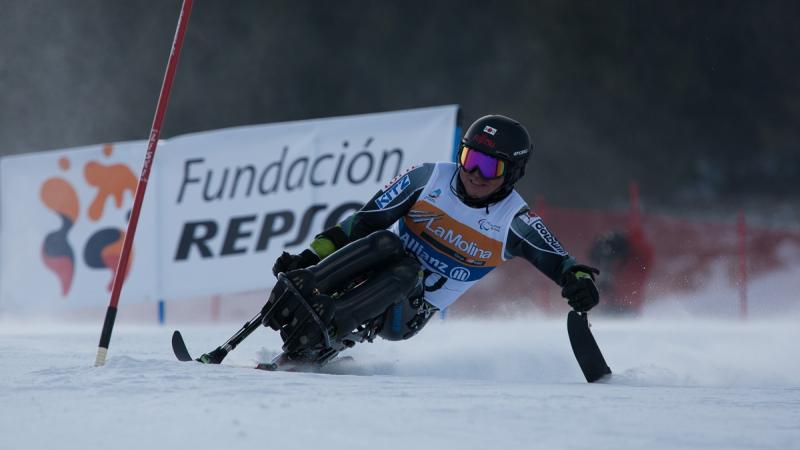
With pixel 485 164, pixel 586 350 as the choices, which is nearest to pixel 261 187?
pixel 485 164

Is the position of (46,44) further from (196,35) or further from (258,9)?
(258,9)

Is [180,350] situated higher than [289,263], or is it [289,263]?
[289,263]

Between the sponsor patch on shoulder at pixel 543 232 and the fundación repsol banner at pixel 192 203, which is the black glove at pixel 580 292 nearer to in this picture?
the sponsor patch on shoulder at pixel 543 232

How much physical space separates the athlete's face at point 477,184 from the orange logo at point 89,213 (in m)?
4.21

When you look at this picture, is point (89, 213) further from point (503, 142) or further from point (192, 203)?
point (503, 142)

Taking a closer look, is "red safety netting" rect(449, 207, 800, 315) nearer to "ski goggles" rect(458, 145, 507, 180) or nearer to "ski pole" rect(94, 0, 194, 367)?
"ski goggles" rect(458, 145, 507, 180)

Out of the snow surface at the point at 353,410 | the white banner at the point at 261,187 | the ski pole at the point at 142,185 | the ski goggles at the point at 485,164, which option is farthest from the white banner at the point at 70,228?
the ski goggles at the point at 485,164

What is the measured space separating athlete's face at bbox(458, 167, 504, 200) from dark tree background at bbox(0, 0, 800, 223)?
15604 mm

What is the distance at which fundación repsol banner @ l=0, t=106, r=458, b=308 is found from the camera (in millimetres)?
7836

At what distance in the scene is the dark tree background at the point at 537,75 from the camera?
2067 centimetres

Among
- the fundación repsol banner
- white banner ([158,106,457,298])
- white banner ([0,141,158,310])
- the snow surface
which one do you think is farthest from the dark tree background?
the snow surface

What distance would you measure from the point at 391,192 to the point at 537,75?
61.3 feet

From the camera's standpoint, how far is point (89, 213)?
8219 mm

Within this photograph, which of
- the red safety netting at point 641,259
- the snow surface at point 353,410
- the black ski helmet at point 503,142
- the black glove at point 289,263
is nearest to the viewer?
the snow surface at point 353,410
